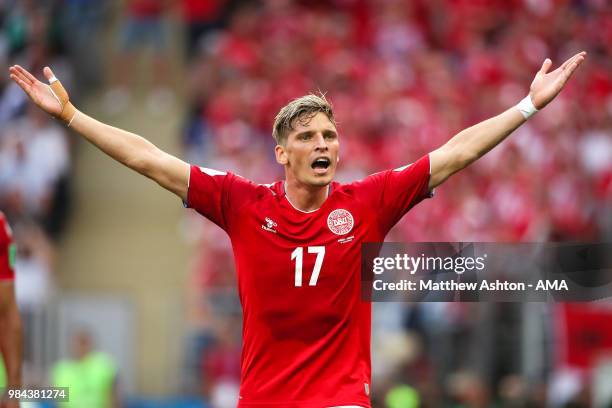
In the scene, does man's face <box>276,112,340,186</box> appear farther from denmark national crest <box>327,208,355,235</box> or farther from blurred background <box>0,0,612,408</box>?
blurred background <box>0,0,612,408</box>

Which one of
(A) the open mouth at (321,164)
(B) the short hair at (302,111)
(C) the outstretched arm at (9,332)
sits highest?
(B) the short hair at (302,111)

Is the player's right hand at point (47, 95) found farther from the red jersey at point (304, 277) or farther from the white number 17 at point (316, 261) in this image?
the white number 17 at point (316, 261)

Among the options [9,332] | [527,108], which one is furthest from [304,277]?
[9,332]

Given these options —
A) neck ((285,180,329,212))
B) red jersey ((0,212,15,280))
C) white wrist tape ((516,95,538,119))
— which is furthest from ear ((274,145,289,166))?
red jersey ((0,212,15,280))

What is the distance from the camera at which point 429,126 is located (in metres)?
16.2

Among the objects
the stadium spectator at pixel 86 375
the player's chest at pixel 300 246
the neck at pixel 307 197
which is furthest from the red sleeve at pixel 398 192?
the stadium spectator at pixel 86 375

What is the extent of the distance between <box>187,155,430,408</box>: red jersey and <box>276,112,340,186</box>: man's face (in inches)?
7.8

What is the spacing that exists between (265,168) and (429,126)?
7.12ft

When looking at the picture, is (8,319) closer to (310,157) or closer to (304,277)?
(304,277)

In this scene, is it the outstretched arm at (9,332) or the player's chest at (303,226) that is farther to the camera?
the outstretched arm at (9,332)

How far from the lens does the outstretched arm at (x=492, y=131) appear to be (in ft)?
23.0

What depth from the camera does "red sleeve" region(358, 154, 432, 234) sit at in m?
7.08

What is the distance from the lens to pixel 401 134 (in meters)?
16.1

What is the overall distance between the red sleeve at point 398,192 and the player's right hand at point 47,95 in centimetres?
175
